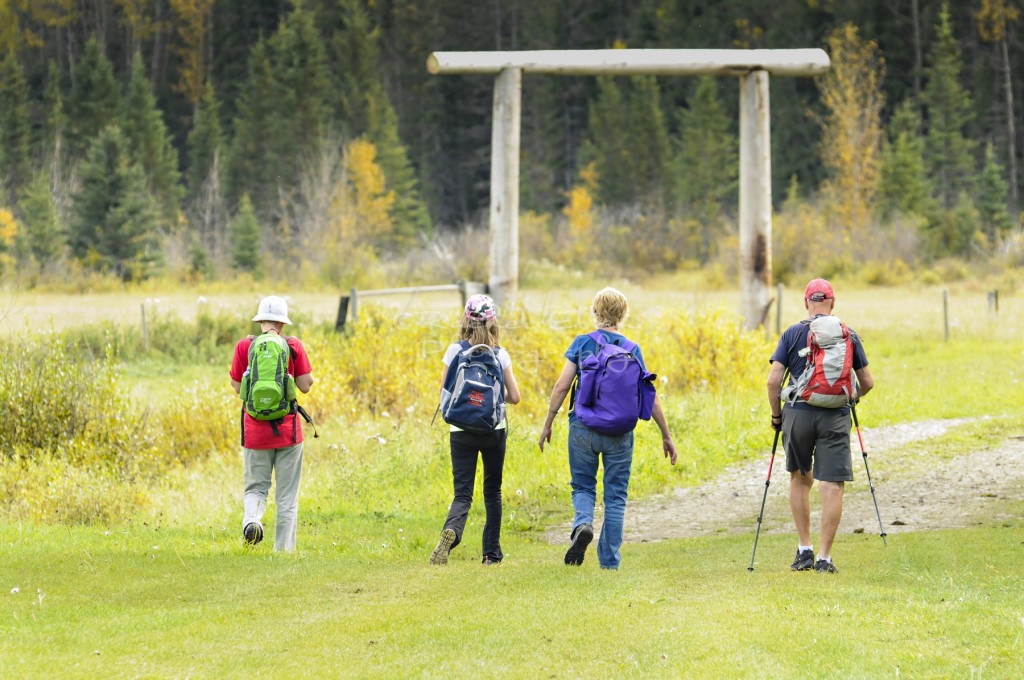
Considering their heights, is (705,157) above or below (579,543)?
above

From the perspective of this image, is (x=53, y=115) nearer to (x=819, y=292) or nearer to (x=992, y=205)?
(x=992, y=205)

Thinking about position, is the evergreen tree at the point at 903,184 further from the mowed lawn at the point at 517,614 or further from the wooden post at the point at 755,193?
the mowed lawn at the point at 517,614

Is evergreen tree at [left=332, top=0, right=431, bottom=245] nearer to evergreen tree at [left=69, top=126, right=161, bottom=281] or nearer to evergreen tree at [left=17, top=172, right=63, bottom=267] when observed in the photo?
evergreen tree at [left=69, top=126, right=161, bottom=281]

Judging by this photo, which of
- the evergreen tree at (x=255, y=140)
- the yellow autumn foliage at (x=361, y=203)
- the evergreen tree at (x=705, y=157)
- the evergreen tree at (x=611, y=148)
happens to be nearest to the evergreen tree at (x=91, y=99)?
the evergreen tree at (x=255, y=140)

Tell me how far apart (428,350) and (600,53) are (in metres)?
4.41

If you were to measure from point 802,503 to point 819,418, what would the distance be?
52 centimetres

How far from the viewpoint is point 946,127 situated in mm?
54156

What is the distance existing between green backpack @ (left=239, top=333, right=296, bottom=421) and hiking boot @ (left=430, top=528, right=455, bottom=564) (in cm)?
127

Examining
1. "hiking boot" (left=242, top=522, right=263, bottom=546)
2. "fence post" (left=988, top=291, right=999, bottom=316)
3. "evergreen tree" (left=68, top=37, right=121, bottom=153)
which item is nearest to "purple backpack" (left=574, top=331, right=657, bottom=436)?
"hiking boot" (left=242, top=522, right=263, bottom=546)

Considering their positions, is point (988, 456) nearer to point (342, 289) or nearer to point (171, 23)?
point (342, 289)

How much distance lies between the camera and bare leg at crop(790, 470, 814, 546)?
7.74m

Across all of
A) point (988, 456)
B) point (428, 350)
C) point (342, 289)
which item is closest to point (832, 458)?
point (988, 456)

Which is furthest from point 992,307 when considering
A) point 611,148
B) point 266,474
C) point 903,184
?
point 611,148

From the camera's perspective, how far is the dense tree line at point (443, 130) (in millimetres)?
44188
